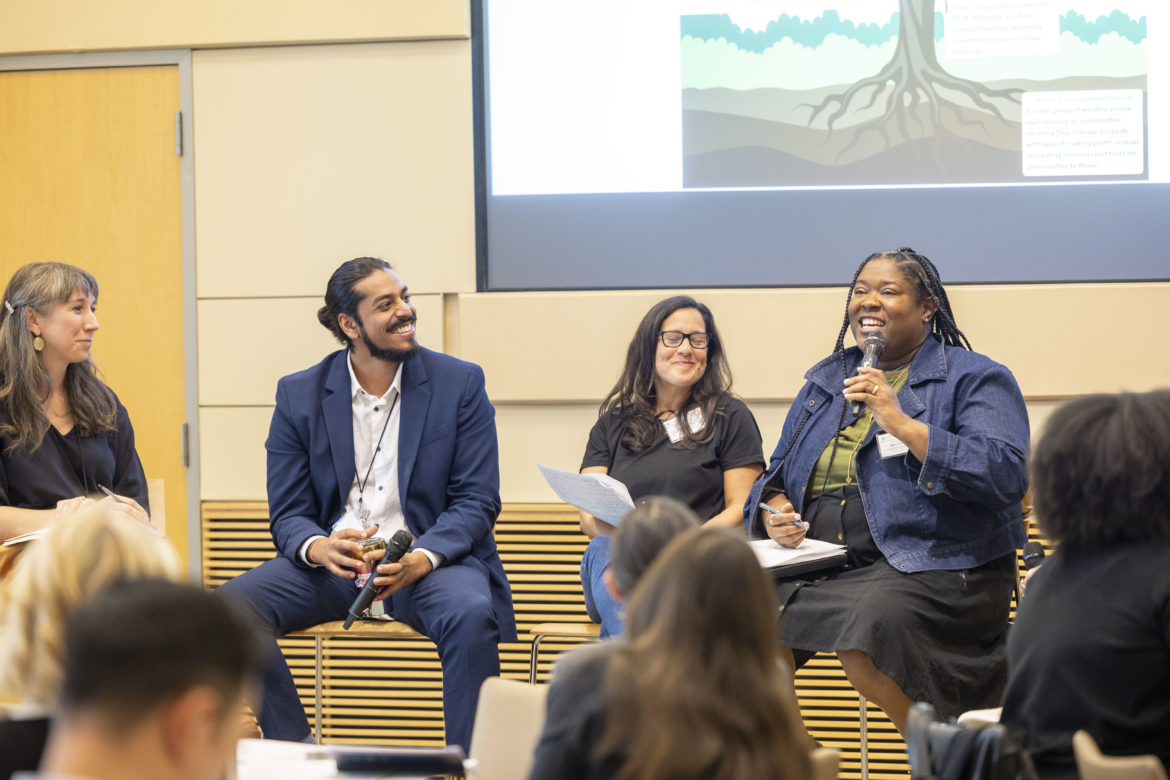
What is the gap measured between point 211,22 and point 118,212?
2.77ft

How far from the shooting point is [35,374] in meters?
3.57

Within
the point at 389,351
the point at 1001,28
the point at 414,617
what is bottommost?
the point at 414,617

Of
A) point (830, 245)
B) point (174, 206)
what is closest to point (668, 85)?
point (830, 245)

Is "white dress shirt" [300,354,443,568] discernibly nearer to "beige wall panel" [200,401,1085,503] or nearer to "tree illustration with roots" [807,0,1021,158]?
"beige wall panel" [200,401,1085,503]

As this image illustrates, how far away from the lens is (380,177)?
4414 millimetres

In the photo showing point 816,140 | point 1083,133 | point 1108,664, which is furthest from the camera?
point 816,140

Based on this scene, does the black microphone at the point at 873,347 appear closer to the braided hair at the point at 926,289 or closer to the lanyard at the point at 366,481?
the braided hair at the point at 926,289

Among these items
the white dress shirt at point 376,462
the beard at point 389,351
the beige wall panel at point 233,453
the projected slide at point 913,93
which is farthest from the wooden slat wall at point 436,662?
the projected slide at point 913,93

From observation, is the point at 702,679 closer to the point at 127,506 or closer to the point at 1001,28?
the point at 127,506

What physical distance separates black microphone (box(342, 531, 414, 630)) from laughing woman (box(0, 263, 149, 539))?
73cm

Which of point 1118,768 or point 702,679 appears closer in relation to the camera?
point 702,679

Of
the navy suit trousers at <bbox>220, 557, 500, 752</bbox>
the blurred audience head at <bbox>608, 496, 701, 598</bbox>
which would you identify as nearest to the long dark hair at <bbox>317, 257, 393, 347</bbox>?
the navy suit trousers at <bbox>220, 557, 500, 752</bbox>

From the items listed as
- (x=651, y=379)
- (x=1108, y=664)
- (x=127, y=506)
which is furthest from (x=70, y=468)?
(x=1108, y=664)

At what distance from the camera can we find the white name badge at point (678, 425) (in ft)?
12.1
